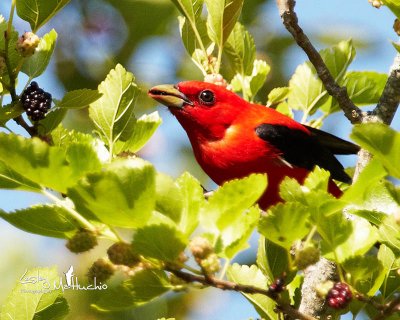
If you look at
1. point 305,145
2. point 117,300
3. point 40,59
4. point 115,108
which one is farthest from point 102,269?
point 305,145

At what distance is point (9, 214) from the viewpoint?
224 centimetres

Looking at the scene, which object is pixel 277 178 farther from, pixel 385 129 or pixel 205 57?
pixel 385 129

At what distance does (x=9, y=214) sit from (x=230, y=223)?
0.60 m

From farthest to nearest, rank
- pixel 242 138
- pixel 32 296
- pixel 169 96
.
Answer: pixel 242 138 → pixel 169 96 → pixel 32 296

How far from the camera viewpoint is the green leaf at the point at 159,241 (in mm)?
1979

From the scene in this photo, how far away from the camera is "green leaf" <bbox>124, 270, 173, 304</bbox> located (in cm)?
220

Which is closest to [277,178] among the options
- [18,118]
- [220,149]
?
[220,149]

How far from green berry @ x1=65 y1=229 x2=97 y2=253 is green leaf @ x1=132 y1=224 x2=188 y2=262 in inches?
6.9

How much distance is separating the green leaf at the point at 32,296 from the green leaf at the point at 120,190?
792mm

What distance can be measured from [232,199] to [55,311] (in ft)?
2.93

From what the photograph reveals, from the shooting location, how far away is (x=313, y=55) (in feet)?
11.1

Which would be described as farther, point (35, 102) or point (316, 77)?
point (316, 77)

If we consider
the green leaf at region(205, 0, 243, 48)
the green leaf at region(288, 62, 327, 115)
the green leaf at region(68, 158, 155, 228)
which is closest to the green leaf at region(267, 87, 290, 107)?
the green leaf at region(288, 62, 327, 115)

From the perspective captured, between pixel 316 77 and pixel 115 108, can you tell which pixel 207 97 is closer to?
pixel 316 77
